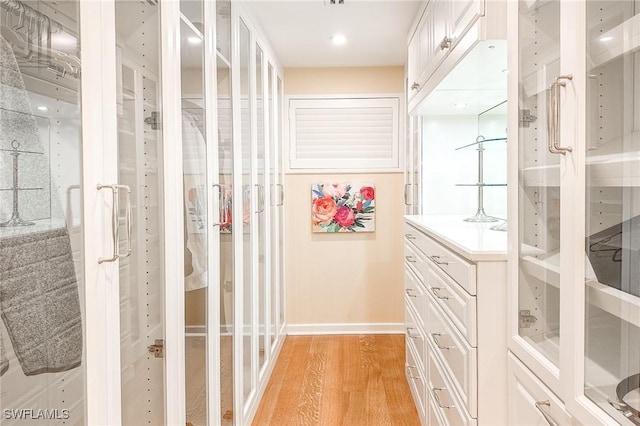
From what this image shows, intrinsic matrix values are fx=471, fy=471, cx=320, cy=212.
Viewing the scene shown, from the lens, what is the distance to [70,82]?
1.03 meters

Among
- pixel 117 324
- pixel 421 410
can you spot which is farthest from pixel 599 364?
pixel 421 410

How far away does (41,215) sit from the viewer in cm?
95

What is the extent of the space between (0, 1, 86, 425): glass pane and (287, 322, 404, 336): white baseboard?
11.1 feet

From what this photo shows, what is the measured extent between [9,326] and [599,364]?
1124 millimetres

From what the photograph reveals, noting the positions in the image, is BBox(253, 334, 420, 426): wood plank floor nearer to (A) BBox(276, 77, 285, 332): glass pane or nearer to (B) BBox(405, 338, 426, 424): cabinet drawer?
(B) BBox(405, 338, 426, 424): cabinet drawer

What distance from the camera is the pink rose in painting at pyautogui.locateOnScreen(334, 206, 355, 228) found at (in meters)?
4.27

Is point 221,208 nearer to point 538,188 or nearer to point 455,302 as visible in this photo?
point 455,302

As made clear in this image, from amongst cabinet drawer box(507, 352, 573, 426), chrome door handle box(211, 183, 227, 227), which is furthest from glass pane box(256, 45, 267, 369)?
cabinet drawer box(507, 352, 573, 426)

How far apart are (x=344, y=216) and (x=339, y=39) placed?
61.0 inches

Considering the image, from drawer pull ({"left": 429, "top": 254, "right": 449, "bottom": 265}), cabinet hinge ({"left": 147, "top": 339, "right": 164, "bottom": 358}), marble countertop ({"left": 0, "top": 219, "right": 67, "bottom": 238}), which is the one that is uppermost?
marble countertop ({"left": 0, "top": 219, "right": 67, "bottom": 238})

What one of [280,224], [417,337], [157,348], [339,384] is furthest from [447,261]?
[280,224]

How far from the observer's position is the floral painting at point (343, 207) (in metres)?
4.27

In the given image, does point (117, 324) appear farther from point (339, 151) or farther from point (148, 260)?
point (339, 151)

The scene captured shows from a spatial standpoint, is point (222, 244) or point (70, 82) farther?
point (222, 244)
